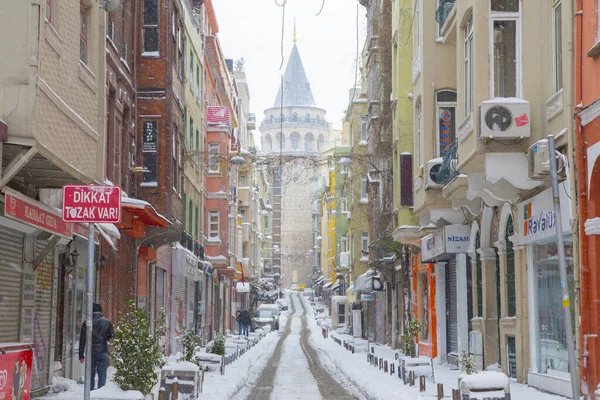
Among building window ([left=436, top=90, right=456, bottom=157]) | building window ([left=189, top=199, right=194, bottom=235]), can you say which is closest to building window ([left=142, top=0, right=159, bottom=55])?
building window ([left=436, top=90, right=456, bottom=157])

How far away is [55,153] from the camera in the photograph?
42.1ft

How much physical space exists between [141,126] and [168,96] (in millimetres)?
1159

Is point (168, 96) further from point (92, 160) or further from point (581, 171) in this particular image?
point (581, 171)

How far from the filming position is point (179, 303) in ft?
123

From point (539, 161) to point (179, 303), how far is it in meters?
24.8

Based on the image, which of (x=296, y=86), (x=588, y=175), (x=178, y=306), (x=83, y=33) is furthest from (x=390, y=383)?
(x=296, y=86)

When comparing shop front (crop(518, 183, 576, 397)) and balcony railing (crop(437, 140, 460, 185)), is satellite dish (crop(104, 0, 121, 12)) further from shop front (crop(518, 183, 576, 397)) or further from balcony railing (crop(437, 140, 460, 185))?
balcony railing (crop(437, 140, 460, 185))

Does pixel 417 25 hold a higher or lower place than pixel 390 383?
higher

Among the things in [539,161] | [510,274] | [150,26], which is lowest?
[510,274]

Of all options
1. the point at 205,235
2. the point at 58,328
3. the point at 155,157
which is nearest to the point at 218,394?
the point at 58,328

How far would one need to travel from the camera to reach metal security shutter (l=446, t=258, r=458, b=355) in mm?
28328

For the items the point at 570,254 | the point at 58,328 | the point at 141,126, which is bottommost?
the point at 58,328

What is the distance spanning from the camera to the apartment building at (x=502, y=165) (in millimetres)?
16625

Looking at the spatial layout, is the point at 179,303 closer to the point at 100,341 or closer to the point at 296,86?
the point at 100,341
